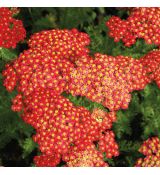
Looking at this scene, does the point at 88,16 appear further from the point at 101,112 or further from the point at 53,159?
the point at 53,159

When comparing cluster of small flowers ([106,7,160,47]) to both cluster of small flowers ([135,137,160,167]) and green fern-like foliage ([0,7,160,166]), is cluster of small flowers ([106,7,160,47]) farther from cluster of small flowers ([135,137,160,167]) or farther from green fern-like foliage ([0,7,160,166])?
cluster of small flowers ([135,137,160,167])

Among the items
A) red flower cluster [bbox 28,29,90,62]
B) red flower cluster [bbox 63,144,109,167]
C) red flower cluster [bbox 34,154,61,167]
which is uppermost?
red flower cluster [bbox 28,29,90,62]

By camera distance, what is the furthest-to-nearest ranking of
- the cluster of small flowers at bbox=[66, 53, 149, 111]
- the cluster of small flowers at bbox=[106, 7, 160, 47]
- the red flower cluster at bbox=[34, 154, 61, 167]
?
1. the cluster of small flowers at bbox=[106, 7, 160, 47]
2. the red flower cluster at bbox=[34, 154, 61, 167]
3. the cluster of small flowers at bbox=[66, 53, 149, 111]

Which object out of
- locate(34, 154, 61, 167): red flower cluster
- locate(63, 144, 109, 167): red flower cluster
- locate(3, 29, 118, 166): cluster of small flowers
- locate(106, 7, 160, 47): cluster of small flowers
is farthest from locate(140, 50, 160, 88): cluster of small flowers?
locate(34, 154, 61, 167): red flower cluster

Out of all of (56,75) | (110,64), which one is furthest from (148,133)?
(56,75)

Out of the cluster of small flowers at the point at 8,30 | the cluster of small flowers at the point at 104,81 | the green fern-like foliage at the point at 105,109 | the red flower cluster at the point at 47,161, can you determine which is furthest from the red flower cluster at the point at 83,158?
the cluster of small flowers at the point at 8,30

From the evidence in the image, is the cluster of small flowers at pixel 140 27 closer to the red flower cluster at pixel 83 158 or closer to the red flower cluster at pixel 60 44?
the red flower cluster at pixel 60 44
